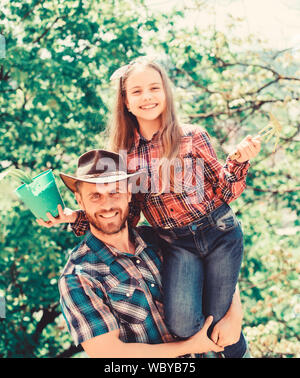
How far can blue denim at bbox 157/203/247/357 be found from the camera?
2129 mm

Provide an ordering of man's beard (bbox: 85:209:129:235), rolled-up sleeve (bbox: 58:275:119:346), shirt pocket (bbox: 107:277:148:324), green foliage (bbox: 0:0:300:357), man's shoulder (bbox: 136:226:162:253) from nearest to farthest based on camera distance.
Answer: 1. rolled-up sleeve (bbox: 58:275:119:346)
2. shirt pocket (bbox: 107:277:148:324)
3. man's beard (bbox: 85:209:129:235)
4. man's shoulder (bbox: 136:226:162:253)
5. green foliage (bbox: 0:0:300:357)

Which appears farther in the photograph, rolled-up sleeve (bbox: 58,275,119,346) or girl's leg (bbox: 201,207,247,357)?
girl's leg (bbox: 201,207,247,357)

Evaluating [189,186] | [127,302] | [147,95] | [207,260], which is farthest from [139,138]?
[127,302]

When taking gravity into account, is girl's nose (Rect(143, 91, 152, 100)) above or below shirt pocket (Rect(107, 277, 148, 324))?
above

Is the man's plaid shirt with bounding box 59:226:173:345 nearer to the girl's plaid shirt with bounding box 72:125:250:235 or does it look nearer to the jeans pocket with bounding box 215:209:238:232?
the girl's plaid shirt with bounding box 72:125:250:235

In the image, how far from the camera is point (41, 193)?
2086mm


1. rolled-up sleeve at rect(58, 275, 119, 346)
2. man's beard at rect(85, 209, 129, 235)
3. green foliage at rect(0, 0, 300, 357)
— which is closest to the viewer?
rolled-up sleeve at rect(58, 275, 119, 346)

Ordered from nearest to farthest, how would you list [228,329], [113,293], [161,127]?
[113,293] → [228,329] → [161,127]

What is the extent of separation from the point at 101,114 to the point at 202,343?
2.92 metres

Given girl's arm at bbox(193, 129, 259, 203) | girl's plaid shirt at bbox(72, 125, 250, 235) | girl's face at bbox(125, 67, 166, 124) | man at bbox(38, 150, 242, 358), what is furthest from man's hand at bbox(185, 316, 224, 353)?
girl's face at bbox(125, 67, 166, 124)

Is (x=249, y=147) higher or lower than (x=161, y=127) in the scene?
lower

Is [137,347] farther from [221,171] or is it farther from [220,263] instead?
[221,171]

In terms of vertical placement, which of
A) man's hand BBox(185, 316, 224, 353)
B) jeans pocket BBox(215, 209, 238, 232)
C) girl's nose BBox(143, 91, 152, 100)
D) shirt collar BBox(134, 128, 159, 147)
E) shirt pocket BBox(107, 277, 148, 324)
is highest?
girl's nose BBox(143, 91, 152, 100)
